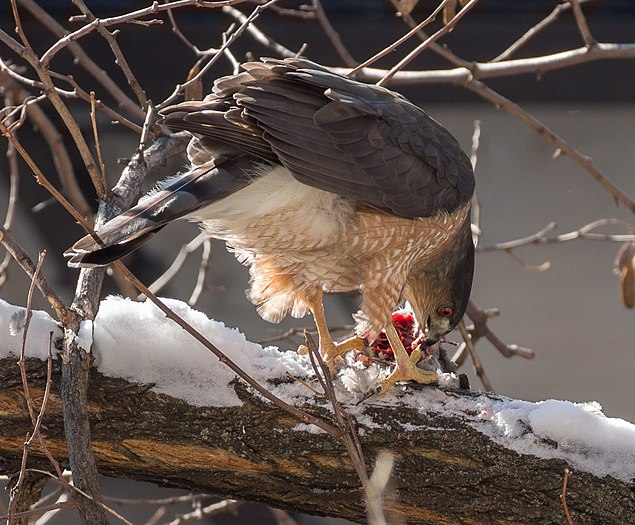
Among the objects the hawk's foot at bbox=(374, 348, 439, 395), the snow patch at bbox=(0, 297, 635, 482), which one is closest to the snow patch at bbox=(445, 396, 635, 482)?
the snow patch at bbox=(0, 297, 635, 482)

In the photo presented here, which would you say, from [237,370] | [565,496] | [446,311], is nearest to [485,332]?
[446,311]

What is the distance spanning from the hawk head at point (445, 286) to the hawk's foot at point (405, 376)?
0.57 meters

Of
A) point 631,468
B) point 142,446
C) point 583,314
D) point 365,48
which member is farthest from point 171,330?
point 583,314

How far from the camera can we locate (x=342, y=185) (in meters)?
2.66

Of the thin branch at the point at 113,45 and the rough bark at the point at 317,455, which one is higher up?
the thin branch at the point at 113,45

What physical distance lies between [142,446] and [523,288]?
12.7ft

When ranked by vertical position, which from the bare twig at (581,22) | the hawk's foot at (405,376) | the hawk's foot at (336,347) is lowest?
the hawk's foot at (336,347)

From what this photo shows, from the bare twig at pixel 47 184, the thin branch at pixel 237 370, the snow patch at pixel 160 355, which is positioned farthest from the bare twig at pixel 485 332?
the bare twig at pixel 47 184

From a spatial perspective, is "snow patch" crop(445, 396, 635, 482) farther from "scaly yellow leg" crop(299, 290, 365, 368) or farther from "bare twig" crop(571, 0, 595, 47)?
"bare twig" crop(571, 0, 595, 47)

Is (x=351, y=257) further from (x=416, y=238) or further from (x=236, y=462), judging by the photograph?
(x=236, y=462)

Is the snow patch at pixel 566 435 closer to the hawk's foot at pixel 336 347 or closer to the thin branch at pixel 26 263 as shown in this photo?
the hawk's foot at pixel 336 347

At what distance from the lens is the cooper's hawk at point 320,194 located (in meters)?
2.45

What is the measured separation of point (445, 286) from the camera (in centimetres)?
333

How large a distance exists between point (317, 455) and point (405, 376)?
0.43m
